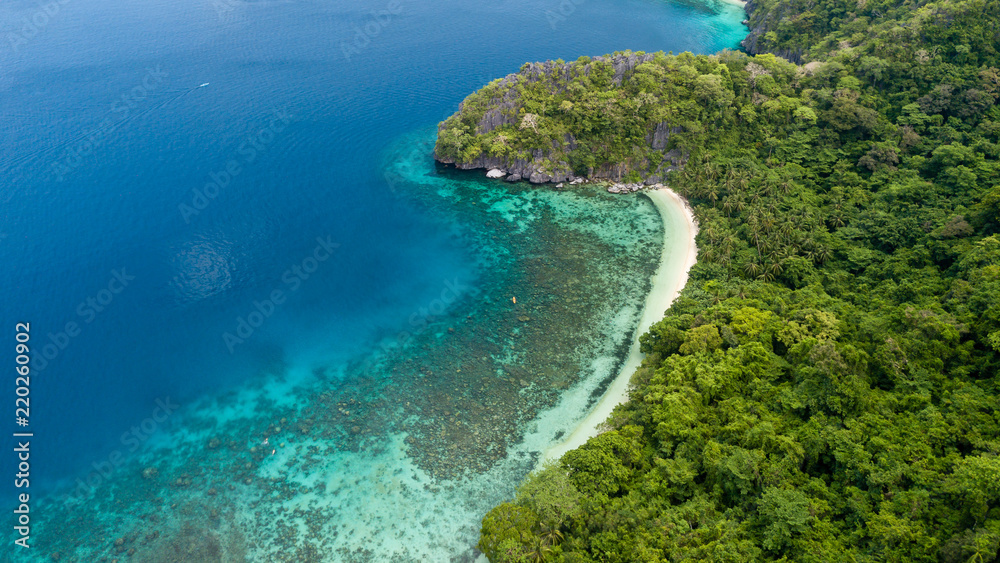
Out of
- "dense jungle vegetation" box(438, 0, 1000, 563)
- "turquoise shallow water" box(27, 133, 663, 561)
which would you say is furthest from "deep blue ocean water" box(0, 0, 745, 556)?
"dense jungle vegetation" box(438, 0, 1000, 563)

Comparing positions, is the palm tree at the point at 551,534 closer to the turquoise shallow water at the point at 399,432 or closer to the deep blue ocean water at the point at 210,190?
the turquoise shallow water at the point at 399,432

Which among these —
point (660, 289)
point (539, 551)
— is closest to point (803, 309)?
point (660, 289)

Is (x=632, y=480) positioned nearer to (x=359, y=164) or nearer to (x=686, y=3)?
(x=359, y=164)

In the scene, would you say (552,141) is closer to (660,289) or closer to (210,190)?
(660,289)

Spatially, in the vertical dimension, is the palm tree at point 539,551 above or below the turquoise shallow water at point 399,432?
above

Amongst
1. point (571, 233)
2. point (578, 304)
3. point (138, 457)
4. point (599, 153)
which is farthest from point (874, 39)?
point (138, 457)

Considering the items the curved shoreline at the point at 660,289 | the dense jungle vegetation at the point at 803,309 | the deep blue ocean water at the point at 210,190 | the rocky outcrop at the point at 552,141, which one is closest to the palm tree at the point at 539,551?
the dense jungle vegetation at the point at 803,309
